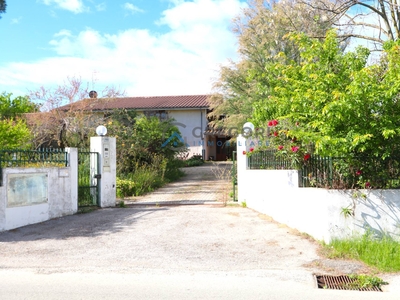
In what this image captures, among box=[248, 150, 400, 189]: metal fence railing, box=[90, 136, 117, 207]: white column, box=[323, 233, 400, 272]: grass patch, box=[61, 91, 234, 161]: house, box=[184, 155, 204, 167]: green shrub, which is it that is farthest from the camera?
box=[61, 91, 234, 161]: house

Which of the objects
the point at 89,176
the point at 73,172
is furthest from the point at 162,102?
the point at 73,172

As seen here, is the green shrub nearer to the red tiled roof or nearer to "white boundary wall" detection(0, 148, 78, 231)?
the red tiled roof

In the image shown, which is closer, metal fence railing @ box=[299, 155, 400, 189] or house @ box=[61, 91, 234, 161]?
metal fence railing @ box=[299, 155, 400, 189]

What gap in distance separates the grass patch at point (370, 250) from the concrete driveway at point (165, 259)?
0.29m

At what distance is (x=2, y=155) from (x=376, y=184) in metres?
8.22

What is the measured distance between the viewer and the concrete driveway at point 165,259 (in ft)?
18.6

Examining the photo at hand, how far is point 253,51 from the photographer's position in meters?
21.2

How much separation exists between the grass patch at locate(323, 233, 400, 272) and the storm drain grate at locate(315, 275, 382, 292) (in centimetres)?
74

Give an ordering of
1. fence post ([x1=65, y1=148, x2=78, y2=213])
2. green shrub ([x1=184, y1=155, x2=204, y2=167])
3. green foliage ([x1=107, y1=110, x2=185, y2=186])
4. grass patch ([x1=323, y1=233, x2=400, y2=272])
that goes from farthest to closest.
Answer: green shrub ([x1=184, y1=155, x2=204, y2=167])
green foliage ([x1=107, y1=110, x2=185, y2=186])
fence post ([x1=65, y1=148, x2=78, y2=213])
grass patch ([x1=323, y1=233, x2=400, y2=272])

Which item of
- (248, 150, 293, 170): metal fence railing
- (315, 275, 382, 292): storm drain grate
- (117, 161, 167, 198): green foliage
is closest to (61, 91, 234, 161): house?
(117, 161, 167, 198): green foliage

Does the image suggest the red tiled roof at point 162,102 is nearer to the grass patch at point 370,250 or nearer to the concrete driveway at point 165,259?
the concrete driveway at point 165,259

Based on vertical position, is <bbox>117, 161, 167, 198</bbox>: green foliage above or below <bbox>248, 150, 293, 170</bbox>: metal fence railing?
Answer: below

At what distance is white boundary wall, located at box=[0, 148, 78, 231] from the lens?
31.3 feet

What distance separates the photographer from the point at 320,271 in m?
6.66
